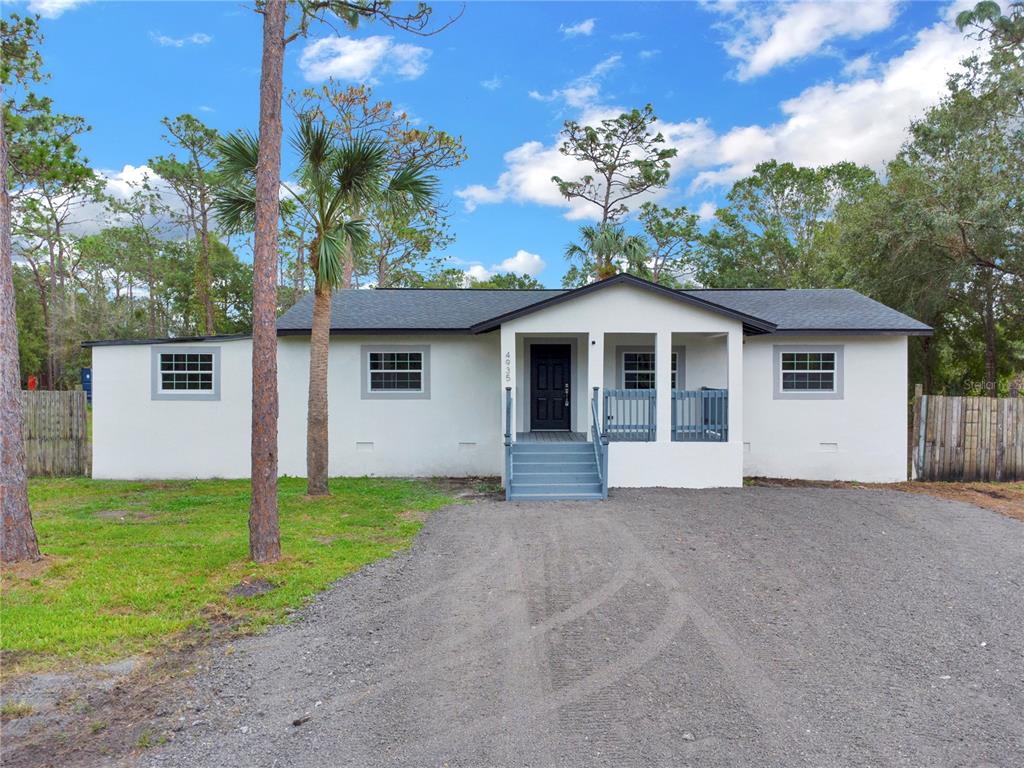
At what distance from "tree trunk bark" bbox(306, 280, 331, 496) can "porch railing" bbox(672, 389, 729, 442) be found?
617 centimetres

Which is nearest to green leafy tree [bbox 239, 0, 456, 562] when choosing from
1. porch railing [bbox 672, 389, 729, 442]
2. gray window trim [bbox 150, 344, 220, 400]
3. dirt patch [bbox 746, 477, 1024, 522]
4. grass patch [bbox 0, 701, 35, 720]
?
grass patch [bbox 0, 701, 35, 720]

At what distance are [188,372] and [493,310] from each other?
6532mm

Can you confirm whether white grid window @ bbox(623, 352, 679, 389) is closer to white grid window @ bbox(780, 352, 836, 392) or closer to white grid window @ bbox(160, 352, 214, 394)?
white grid window @ bbox(780, 352, 836, 392)

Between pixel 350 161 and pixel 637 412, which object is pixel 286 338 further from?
pixel 637 412

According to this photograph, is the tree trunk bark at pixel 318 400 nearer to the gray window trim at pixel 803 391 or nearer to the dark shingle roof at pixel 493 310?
the dark shingle roof at pixel 493 310

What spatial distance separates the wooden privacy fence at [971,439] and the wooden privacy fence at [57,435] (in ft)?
56.0

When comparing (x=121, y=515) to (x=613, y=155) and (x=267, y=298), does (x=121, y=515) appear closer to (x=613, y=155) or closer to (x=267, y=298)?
(x=267, y=298)

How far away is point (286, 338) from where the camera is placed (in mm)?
11445

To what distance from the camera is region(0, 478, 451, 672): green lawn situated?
13.3 feet

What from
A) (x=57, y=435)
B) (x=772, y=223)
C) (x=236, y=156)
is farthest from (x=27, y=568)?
(x=772, y=223)

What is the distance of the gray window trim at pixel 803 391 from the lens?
448 inches

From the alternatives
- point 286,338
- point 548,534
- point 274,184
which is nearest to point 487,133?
point 286,338

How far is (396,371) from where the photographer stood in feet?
38.3

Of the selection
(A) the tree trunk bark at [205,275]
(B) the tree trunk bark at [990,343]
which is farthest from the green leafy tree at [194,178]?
(B) the tree trunk bark at [990,343]
